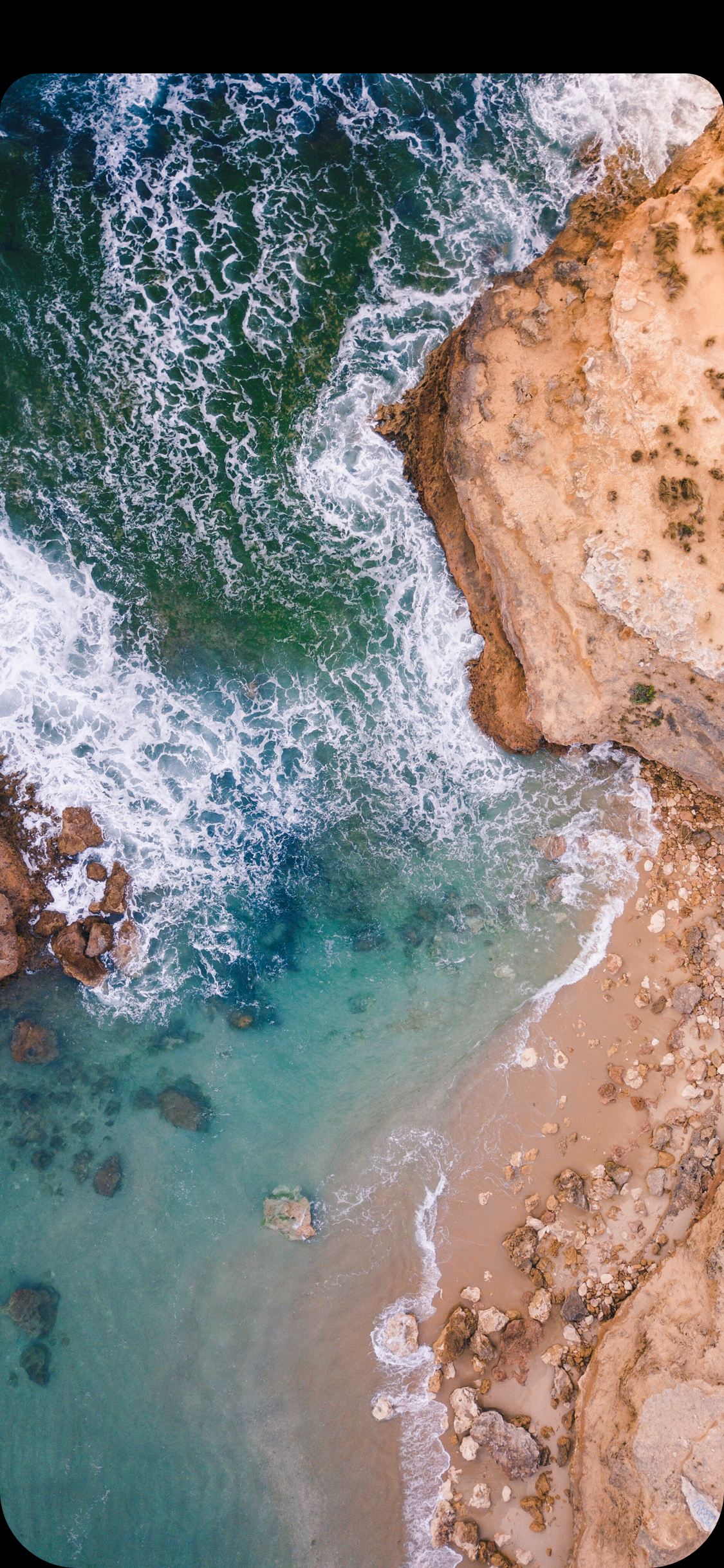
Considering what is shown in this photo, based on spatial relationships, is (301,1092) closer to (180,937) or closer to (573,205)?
(180,937)

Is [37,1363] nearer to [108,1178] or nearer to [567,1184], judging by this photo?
[108,1178]

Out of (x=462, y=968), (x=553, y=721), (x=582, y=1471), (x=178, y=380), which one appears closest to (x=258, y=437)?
(x=178, y=380)

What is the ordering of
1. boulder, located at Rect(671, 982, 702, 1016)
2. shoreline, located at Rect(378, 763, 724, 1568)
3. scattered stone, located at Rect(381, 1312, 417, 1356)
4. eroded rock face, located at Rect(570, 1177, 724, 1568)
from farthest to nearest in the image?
boulder, located at Rect(671, 982, 702, 1016) → scattered stone, located at Rect(381, 1312, 417, 1356) → shoreline, located at Rect(378, 763, 724, 1568) → eroded rock face, located at Rect(570, 1177, 724, 1568)

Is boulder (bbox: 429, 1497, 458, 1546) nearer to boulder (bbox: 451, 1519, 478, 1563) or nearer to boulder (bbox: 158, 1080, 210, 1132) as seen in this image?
boulder (bbox: 451, 1519, 478, 1563)

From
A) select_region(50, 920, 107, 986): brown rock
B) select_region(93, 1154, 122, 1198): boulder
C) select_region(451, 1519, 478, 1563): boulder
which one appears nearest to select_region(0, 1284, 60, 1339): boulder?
select_region(93, 1154, 122, 1198): boulder

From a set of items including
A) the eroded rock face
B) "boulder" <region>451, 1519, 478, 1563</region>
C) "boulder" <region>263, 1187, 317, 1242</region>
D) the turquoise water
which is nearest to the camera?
the eroded rock face

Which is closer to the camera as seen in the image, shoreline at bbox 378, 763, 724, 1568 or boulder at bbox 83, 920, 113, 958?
shoreline at bbox 378, 763, 724, 1568
